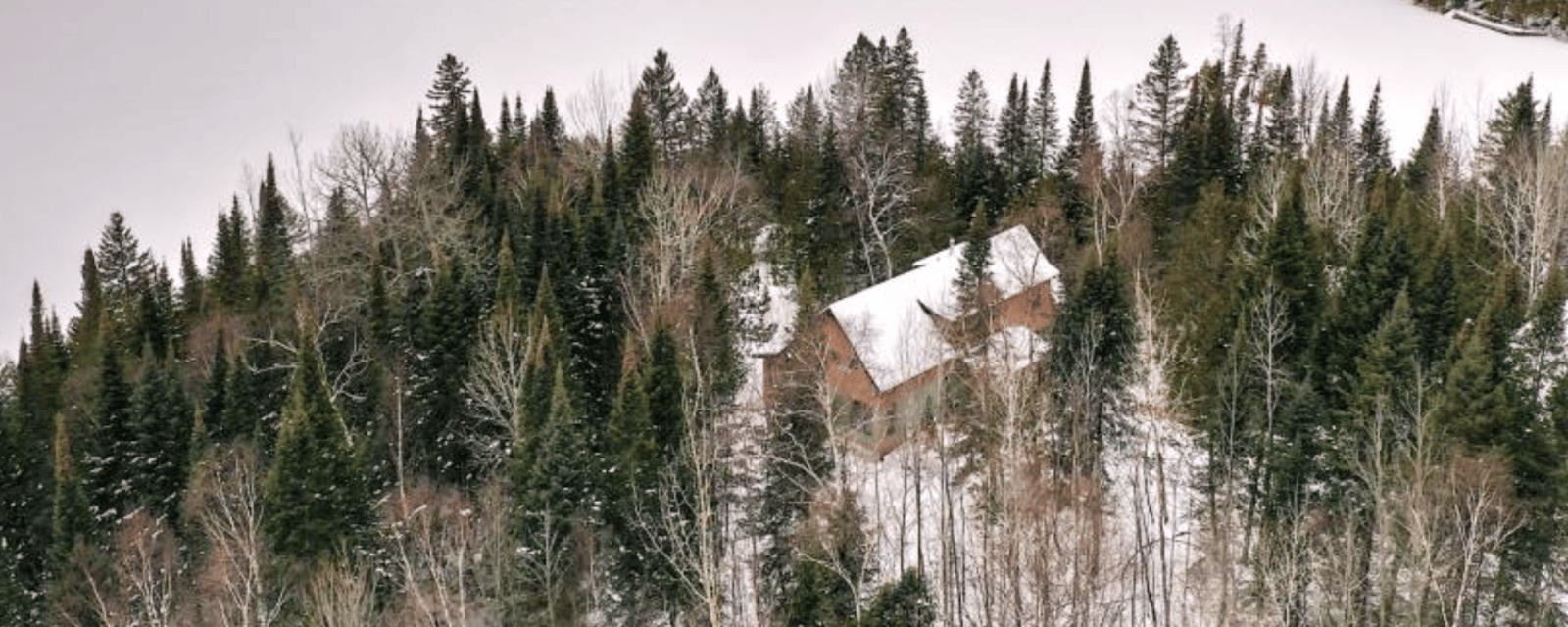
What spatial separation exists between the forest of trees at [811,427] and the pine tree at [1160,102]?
26.3ft

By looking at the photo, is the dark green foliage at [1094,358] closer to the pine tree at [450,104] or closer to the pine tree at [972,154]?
the pine tree at [972,154]

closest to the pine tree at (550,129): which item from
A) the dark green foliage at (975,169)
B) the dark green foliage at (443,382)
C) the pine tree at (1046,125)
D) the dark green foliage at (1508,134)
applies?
the dark green foliage at (975,169)

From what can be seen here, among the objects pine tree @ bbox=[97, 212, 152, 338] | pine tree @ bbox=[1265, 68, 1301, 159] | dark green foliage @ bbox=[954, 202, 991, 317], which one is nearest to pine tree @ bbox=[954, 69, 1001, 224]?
Result: dark green foliage @ bbox=[954, 202, 991, 317]

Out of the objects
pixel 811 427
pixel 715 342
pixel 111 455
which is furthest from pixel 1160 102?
pixel 111 455

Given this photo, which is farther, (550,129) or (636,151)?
(550,129)

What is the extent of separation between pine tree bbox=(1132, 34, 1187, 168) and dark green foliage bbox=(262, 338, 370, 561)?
48.1 metres

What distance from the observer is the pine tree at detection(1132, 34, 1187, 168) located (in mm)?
70062

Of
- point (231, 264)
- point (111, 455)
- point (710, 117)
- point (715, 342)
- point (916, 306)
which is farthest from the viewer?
point (710, 117)

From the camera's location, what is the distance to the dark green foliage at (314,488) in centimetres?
3584

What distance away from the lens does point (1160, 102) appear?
233ft

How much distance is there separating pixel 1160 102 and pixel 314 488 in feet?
172

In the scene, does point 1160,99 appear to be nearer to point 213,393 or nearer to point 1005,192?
point 1005,192

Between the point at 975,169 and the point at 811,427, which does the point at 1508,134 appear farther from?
the point at 811,427

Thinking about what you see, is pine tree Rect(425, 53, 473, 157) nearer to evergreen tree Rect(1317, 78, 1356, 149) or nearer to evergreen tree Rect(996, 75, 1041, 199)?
evergreen tree Rect(996, 75, 1041, 199)
